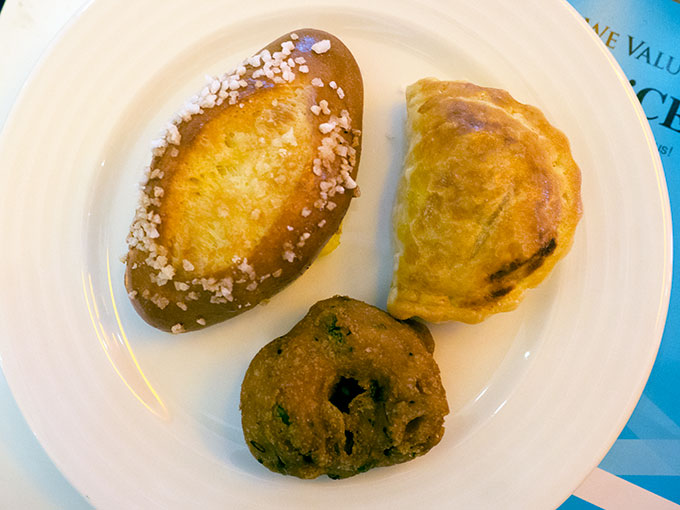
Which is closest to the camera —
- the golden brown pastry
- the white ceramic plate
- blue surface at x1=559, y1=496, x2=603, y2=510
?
the golden brown pastry

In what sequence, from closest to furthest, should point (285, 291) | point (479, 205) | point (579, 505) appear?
point (479, 205)
point (285, 291)
point (579, 505)

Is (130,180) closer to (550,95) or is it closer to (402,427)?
(402,427)

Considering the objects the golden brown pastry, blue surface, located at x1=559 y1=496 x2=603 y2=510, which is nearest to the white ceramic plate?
the golden brown pastry

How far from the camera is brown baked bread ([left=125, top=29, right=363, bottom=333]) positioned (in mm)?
973

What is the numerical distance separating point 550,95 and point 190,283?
954mm

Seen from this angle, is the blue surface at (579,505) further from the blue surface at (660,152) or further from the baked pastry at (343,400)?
the baked pastry at (343,400)

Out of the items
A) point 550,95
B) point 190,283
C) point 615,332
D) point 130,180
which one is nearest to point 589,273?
point 615,332

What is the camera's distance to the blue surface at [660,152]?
4.37 ft

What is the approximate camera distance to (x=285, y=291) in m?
1.17

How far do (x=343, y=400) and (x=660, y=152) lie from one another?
1149mm

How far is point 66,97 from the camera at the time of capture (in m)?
1.11

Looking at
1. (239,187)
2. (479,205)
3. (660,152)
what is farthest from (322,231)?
(660,152)

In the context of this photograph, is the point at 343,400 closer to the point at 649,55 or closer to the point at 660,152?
the point at 660,152

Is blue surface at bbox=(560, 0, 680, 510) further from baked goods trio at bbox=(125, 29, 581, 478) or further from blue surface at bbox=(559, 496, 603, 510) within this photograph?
baked goods trio at bbox=(125, 29, 581, 478)
